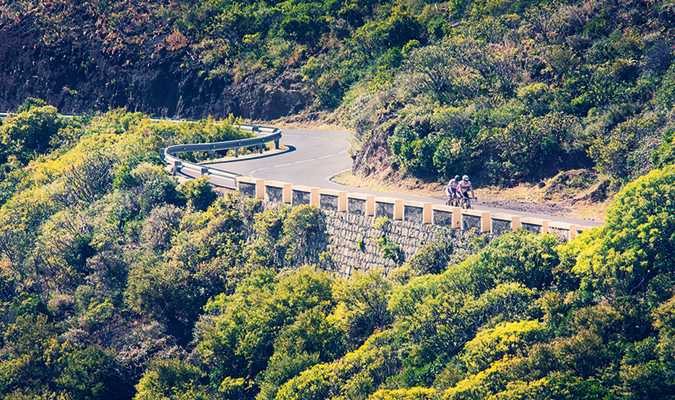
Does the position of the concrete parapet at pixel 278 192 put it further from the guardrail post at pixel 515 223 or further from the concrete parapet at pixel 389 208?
the guardrail post at pixel 515 223

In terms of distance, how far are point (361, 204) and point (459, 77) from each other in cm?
1480

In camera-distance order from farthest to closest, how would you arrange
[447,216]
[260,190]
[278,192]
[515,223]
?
1. [260,190]
2. [278,192]
3. [447,216]
4. [515,223]

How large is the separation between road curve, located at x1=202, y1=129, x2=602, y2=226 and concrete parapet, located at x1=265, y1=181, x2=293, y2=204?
13.5 ft

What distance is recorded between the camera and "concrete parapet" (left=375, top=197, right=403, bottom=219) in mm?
25766

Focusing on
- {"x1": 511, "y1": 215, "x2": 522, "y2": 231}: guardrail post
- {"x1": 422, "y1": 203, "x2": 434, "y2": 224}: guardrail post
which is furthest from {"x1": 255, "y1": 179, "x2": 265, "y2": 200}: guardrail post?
{"x1": 511, "y1": 215, "x2": 522, "y2": 231}: guardrail post

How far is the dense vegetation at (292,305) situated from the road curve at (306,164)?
14.0ft

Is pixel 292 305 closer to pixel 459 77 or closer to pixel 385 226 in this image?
pixel 385 226

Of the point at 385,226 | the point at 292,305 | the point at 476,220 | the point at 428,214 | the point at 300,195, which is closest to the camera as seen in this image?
the point at 476,220

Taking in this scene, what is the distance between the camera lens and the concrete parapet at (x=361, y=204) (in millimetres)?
26656

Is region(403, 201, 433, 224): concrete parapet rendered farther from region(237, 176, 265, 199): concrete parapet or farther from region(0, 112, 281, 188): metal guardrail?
region(0, 112, 281, 188): metal guardrail

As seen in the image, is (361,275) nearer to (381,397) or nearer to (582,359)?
(381,397)

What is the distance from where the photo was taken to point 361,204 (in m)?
27.1

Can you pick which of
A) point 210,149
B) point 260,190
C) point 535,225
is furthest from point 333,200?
point 210,149

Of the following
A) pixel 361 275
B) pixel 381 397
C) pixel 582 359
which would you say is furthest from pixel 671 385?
pixel 361 275
